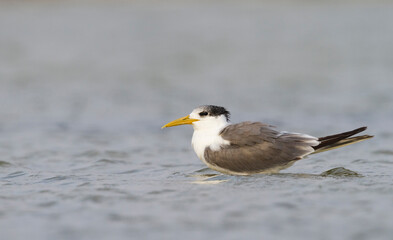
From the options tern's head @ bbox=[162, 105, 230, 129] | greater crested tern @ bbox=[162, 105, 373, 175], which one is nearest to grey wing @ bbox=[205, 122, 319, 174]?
greater crested tern @ bbox=[162, 105, 373, 175]

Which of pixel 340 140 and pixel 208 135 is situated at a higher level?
pixel 208 135

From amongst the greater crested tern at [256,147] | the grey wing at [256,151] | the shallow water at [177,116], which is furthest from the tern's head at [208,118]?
the shallow water at [177,116]

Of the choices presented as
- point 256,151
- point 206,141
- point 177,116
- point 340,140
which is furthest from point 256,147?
point 177,116

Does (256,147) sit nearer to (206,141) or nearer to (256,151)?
(256,151)

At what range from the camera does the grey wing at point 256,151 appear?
27.3ft

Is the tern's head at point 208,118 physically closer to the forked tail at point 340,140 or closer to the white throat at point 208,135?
the white throat at point 208,135

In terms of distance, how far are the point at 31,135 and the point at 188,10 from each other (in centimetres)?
2970

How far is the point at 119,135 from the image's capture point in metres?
12.1

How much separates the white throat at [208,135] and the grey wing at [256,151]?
69mm

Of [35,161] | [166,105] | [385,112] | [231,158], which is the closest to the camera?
[231,158]

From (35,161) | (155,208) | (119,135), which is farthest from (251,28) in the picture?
(155,208)

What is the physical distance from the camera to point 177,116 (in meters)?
13.9

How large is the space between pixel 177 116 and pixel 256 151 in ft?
18.7

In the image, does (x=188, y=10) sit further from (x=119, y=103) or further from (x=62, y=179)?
(x=62, y=179)
